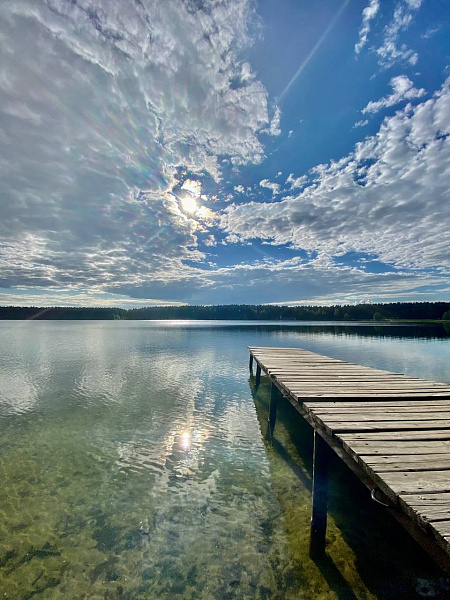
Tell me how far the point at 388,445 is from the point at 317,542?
2289 mm

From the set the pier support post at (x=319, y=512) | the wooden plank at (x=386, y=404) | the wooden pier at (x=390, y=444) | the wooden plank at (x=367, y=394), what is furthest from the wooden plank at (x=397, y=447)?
the wooden plank at (x=367, y=394)

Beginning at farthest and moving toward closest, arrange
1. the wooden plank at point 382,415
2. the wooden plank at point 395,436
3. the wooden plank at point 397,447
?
1. the wooden plank at point 382,415
2. the wooden plank at point 395,436
3. the wooden plank at point 397,447

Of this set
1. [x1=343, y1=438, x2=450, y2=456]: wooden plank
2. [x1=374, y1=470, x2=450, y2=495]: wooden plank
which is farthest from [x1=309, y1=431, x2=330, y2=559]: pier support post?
[x1=374, y1=470, x2=450, y2=495]: wooden plank

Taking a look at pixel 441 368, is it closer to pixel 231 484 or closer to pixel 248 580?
pixel 231 484

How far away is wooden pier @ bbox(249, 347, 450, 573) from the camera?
289 centimetres

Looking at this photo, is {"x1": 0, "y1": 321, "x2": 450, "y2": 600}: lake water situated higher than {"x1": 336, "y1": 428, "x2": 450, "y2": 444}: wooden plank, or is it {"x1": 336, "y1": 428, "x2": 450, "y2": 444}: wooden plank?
{"x1": 336, "y1": 428, "x2": 450, "y2": 444}: wooden plank

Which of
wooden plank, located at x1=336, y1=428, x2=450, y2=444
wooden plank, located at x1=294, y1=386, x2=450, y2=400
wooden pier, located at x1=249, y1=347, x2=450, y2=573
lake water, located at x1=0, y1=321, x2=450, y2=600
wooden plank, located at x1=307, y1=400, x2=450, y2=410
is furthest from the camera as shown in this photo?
wooden plank, located at x1=294, y1=386, x2=450, y2=400

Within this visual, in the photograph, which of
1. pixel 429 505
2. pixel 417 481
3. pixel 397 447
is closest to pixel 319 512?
pixel 397 447

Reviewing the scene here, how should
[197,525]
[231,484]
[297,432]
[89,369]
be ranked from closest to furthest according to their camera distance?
[197,525]
[231,484]
[297,432]
[89,369]

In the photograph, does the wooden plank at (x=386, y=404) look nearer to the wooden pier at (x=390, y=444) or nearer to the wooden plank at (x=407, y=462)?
the wooden pier at (x=390, y=444)

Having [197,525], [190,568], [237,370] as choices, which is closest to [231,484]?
[197,525]

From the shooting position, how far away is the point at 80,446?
9.14m

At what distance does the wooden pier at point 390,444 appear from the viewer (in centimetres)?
289

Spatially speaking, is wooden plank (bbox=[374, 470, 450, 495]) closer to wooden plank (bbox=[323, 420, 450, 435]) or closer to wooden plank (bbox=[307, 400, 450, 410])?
wooden plank (bbox=[323, 420, 450, 435])
